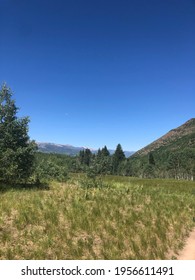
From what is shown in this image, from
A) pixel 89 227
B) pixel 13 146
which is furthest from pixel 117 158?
pixel 89 227

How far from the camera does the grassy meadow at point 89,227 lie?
12.4m

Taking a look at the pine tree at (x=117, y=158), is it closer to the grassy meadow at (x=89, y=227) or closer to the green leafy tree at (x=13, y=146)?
the green leafy tree at (x=13, y=146)

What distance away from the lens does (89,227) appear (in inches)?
563

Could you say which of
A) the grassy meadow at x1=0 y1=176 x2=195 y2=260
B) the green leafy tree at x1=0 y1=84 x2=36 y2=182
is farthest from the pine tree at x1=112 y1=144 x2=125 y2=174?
the grassy meadow at x1=0 y1=176 x2=195 y2=260

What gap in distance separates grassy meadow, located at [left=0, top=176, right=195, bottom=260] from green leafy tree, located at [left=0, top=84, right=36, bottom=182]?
5.96 meters

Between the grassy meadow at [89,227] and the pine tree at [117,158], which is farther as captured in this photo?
the pine tree at [117,158]

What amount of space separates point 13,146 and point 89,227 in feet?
42.2

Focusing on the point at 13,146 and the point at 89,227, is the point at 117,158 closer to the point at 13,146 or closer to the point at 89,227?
the point at 13,146

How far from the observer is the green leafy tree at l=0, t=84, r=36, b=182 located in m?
23.7

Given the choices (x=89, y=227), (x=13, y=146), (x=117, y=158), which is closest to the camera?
(x=89, y=227)

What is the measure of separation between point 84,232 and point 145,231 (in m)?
2.98

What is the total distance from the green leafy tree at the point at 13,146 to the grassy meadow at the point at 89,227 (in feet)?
19.6

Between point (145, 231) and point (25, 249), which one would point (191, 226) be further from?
point (25, 249)

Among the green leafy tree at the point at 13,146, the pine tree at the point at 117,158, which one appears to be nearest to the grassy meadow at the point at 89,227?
the green leafy tree at the point at 13,146
